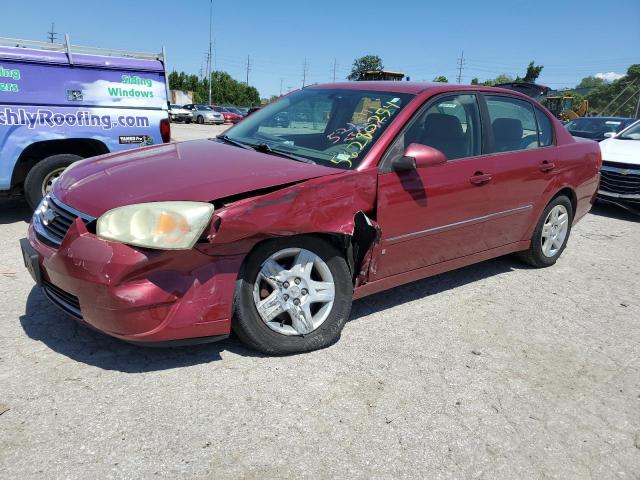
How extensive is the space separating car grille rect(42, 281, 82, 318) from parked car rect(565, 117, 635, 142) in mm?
10967

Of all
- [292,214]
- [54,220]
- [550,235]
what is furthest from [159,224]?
[550,235]

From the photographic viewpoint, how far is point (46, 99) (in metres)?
5.43

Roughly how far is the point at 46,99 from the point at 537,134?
5.02 metres

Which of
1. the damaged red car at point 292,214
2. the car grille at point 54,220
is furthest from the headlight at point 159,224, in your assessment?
the car grille at point 54,220

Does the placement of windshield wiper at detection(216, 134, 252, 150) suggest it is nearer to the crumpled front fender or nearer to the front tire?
the crumpled front fender

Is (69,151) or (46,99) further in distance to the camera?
(69,151)

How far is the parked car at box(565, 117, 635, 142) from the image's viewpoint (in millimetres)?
11023

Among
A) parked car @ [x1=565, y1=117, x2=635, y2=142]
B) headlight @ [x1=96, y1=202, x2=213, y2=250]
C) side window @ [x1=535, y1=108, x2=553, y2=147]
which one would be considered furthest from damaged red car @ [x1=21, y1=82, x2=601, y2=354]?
parked car @ [x1=565, y1=117, x2=635, y2=142]

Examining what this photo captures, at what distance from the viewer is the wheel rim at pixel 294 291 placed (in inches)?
115

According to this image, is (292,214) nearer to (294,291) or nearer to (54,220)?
(294,291)

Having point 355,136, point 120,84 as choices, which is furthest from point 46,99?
point 355,136

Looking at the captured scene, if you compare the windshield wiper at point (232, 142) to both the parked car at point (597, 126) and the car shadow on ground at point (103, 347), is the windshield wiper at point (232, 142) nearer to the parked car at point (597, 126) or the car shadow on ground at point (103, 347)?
the car shadow on ground at point (103, 347)

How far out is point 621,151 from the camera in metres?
8.21

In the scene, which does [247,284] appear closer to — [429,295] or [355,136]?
[355,136]
